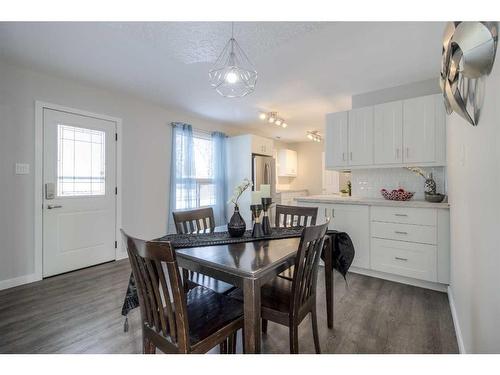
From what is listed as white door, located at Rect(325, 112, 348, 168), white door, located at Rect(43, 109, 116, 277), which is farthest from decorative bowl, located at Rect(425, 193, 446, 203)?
white door, located at Rect(43, 109, 116, 277)

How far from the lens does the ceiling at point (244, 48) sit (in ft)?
6.33

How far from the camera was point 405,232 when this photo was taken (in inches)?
103

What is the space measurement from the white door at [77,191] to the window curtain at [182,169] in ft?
2.97

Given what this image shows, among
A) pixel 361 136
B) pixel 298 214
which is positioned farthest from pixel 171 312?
pixel 361 136

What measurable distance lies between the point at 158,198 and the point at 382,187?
3366 millimetres

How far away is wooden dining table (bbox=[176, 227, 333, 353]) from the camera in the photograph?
1.10 metres

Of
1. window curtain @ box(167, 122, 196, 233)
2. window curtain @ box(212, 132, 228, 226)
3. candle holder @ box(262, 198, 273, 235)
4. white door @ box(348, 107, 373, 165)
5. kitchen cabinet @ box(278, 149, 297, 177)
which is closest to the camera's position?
candle holder @ box(262, 198, 273, 235)

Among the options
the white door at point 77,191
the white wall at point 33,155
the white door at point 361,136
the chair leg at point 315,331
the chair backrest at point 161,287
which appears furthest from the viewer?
the white door at point 361,136

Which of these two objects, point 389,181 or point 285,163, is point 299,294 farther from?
point 285,163

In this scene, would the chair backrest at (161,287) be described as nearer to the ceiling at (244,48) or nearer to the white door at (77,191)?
the ceiling at (244,48)

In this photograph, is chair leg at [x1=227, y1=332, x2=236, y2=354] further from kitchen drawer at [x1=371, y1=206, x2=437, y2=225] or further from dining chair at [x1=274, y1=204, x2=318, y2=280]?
kitchen drawer at [x1=371, y1=206, x2=437, y2=225]

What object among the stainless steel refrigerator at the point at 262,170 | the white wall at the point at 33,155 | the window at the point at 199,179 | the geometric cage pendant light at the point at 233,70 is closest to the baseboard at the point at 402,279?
the geometric cage pendant light at the point at 233,70

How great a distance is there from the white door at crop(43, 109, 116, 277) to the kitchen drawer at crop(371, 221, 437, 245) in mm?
3430

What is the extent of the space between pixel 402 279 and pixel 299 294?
200 centimetres
